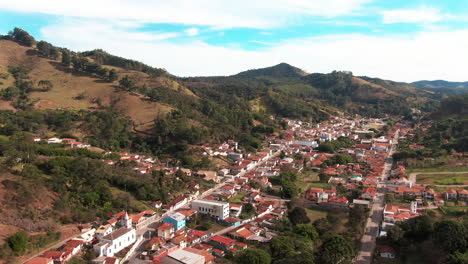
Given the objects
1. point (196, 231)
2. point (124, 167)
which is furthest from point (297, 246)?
point (124, 167)

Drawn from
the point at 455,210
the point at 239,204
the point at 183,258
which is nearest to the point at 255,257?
the point at 183,258

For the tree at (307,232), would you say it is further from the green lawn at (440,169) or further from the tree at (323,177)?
the green lawn at (440,169)

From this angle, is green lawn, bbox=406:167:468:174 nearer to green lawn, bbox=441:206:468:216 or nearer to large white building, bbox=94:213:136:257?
green lawn, bbox=441:206:468:216

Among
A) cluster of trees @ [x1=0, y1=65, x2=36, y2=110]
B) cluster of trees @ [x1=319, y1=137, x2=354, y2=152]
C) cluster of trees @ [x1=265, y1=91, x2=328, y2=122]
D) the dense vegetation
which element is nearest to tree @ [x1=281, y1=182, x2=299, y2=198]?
the dense vegetation

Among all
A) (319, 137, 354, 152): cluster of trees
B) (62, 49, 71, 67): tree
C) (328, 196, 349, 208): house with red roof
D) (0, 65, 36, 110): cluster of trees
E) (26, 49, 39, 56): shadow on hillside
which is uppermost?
(26, 49, 39, 56): shadow on hillside

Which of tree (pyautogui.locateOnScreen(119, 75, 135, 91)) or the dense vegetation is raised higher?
tree (pyautogui.locateOnScreen(119, 75, 135, 91))

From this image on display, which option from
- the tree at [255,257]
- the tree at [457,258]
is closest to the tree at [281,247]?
the tree at [255,257]

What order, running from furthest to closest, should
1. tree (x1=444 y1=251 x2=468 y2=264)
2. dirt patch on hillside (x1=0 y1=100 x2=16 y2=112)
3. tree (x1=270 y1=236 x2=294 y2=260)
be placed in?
dirt patch on hillside (x1=0 y1=100 x2=16 y2=112), tree (x1=270 y1=236 x2=294 y2=260), tree (x1=444 y1=251 x2=468 y2=264)
